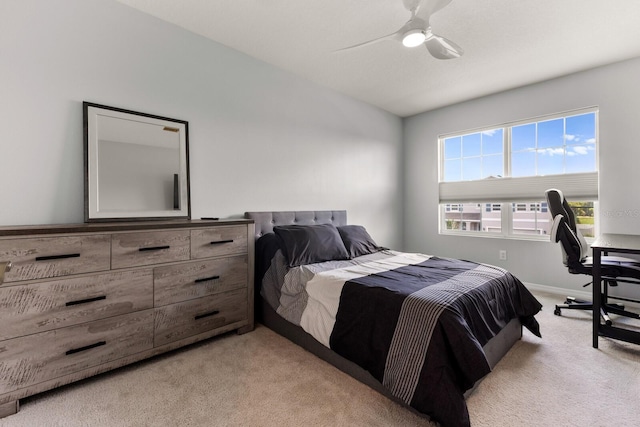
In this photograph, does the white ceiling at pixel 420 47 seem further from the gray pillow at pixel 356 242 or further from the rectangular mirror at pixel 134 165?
the gray pillow at pixel 356 242

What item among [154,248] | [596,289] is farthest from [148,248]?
[596,289]

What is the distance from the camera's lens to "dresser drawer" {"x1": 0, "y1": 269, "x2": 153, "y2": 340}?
148 cm

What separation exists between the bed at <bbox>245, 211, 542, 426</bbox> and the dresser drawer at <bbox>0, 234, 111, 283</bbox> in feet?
3.97

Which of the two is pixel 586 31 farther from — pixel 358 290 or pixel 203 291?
pixel 203 291

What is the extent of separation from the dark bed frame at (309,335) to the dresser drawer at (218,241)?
1.48 ft

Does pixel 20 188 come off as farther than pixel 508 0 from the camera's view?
No

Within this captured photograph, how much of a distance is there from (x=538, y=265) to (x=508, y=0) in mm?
3011

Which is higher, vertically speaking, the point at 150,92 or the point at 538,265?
the point at 150,92

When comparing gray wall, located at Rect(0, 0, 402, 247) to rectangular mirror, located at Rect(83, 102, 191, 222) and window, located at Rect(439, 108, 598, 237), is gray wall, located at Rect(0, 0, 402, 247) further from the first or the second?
window, located at Rect(439, 108, 598, 237)

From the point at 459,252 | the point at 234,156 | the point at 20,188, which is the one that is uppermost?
the point at 234,156

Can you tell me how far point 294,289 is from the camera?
2.23m

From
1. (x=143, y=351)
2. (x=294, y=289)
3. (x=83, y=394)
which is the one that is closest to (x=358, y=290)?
(x=294, y=289)

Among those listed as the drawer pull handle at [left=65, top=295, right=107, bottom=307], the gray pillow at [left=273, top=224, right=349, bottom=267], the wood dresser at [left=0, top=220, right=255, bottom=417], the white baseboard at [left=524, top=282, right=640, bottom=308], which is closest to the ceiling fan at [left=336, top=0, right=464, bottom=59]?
the gray pillow at [left=273, top=224, right=349, bottom=267]

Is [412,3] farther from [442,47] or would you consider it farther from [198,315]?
[198,315]
